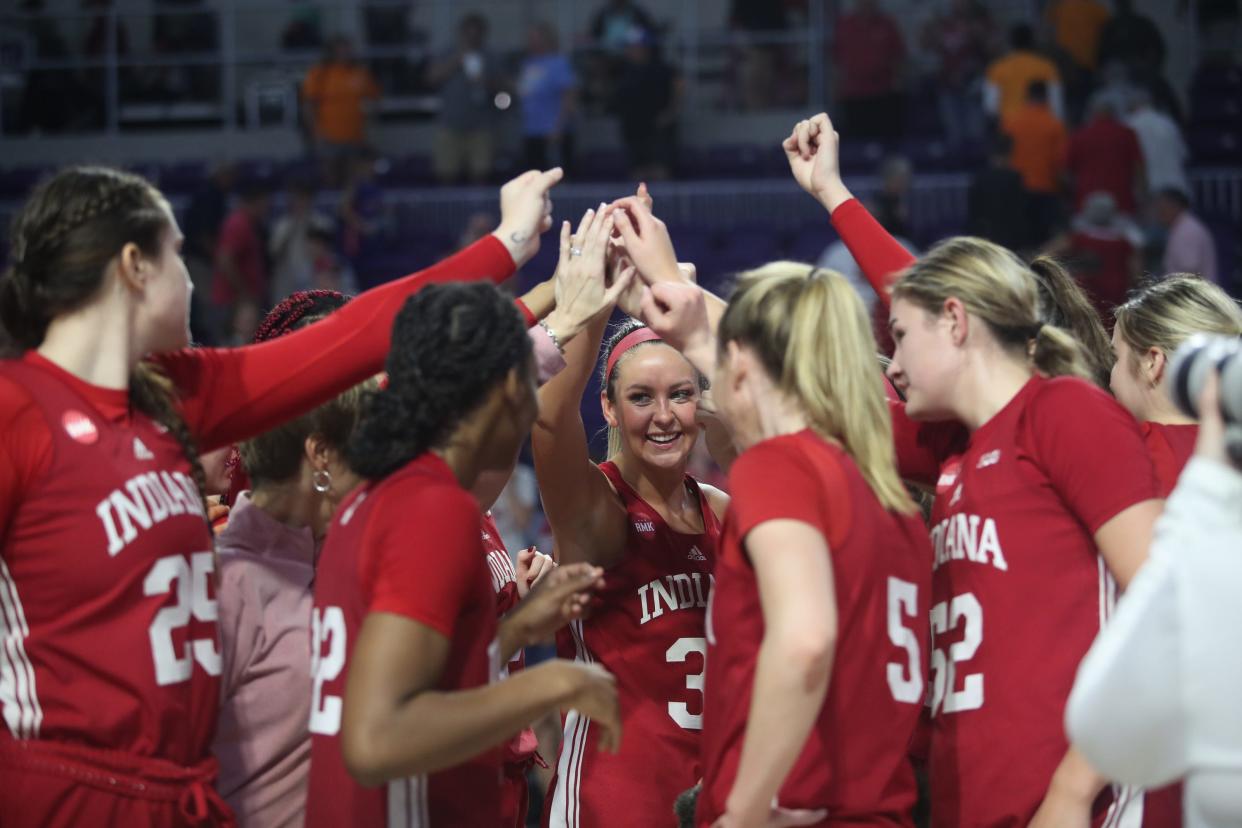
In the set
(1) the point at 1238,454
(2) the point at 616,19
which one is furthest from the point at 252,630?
(2) the point at 616,19

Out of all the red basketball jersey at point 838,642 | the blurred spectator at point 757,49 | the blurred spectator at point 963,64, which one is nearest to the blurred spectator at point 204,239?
the blurred spectator at point 757,49

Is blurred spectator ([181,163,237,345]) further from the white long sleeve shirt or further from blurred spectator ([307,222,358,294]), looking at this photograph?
the white long sleeve shirt

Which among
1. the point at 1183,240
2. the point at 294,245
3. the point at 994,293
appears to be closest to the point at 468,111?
the point at 294,245

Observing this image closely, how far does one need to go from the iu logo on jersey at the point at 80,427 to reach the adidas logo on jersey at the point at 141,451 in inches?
2.7

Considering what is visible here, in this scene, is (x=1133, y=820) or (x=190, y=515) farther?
A: (x=1133, y=820)

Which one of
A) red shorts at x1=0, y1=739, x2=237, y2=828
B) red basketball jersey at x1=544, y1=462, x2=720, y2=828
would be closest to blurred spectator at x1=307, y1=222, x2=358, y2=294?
red basketball jersey at x1=544, y1=462, x2=720, y2=828

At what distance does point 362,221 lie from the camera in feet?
40.7

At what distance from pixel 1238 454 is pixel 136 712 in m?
1.70

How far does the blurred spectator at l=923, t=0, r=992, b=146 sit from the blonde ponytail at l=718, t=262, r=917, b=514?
1054 cm

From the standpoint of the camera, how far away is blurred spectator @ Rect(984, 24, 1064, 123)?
447 inches

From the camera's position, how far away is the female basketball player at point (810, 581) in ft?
7.37

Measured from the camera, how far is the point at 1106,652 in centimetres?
A: 207

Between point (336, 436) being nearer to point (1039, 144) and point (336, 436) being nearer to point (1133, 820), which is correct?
point (1133, 820)

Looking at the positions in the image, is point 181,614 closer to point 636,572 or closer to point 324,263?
point 636,572
